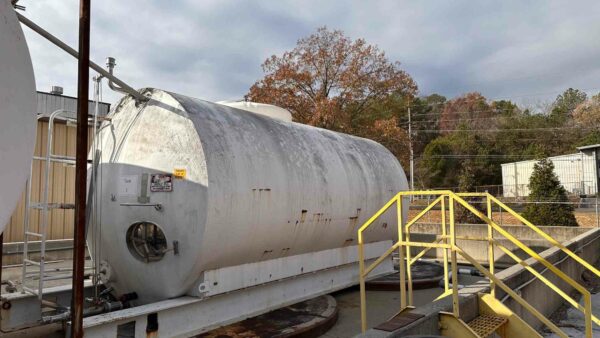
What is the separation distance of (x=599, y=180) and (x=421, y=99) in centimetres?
2903

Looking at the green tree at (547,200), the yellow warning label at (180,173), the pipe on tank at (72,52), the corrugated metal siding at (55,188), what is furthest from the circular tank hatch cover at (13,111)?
the green tree at (547,200)

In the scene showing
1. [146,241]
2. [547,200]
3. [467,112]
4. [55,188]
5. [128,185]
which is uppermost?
[467,112]

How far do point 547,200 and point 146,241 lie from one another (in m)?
20.2

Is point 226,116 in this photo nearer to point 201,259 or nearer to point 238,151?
point 238,151

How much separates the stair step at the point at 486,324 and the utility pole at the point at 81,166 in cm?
413

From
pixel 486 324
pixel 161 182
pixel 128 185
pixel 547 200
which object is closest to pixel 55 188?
pixel 128 185

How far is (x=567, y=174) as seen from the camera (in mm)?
42125

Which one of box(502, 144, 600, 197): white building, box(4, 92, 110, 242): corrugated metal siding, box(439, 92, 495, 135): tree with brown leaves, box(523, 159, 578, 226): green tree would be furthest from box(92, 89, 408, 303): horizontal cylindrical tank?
box(439, 92, 495, 135): tree with brown leaves

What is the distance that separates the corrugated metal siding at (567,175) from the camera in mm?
39312

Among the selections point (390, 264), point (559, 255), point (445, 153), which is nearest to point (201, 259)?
point (390, 264)

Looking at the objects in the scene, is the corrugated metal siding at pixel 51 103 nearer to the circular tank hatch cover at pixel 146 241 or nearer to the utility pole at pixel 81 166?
the circular tank hatch cover at pixel 146 241

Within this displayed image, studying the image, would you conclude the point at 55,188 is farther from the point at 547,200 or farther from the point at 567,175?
the point at 567,175

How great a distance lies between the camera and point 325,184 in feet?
23.6

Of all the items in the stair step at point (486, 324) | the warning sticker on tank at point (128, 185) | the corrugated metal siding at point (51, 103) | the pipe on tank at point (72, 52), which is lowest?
the stair step at point (486, 324)
